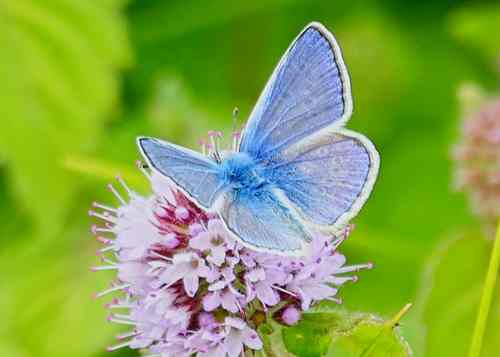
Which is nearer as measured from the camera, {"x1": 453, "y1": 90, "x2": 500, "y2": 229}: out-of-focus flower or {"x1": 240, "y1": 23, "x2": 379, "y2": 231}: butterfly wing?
{"x1": 240, "y1": 23, "x2": 379, "y2": 231}: butterfly wing

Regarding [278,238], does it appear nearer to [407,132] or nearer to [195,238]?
[195,238]

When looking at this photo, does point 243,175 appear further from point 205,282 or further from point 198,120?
point 198,120

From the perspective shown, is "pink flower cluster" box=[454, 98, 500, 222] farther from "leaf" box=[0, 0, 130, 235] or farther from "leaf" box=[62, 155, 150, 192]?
"leaf" box=[0, 0, 130, 235]

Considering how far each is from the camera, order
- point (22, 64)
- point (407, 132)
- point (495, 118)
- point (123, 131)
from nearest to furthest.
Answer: point (495, 118)
point (22, 64)
point (123, 131)
point (407, 132)

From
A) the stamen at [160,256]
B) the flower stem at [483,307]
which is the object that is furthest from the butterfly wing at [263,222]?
the flower stem at [483,307]

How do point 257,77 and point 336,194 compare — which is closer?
point 336,194

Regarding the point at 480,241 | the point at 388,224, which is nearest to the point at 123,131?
the point at 388,224

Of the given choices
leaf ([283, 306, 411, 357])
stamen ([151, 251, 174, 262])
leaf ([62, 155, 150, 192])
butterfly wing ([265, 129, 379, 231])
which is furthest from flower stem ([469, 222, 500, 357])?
leaf ([62, 155, 150, 192])
